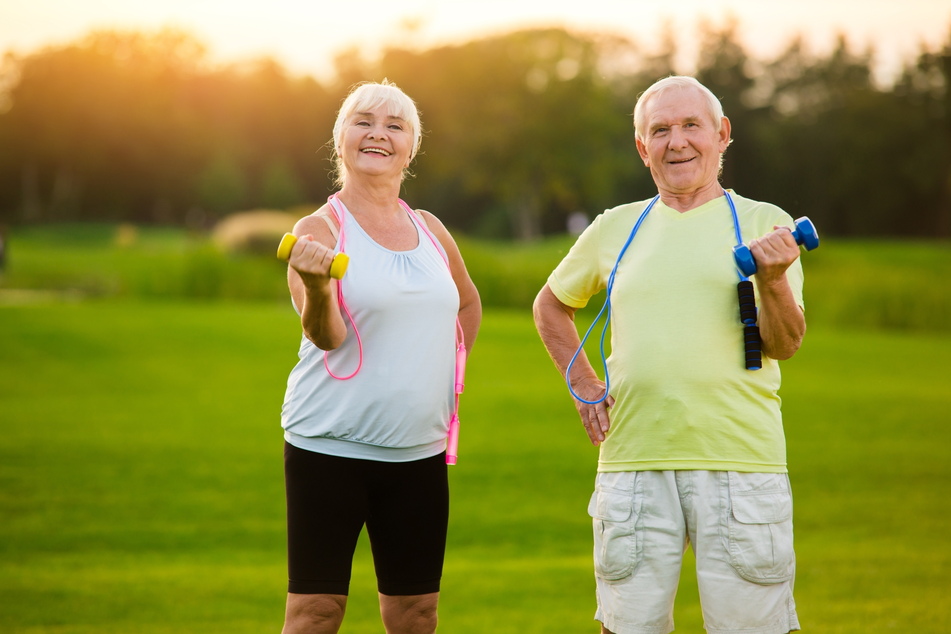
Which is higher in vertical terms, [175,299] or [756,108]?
[756,108]

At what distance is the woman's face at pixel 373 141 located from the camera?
294 cm

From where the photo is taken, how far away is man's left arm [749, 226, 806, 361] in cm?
243

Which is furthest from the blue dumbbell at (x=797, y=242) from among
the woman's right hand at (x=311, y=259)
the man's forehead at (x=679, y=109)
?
the woman's right hand at (x=311, y=259)

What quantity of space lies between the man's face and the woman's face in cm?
72

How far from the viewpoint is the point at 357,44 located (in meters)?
51.0

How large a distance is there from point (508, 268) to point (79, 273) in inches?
441

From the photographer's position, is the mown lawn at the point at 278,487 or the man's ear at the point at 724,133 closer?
the man's ear at the point at 724,133

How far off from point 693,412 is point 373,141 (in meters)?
1.17

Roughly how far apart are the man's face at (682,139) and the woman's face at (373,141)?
725 millimetres

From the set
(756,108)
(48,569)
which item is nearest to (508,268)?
(48,569)

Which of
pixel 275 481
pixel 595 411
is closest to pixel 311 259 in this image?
pixel 595 411

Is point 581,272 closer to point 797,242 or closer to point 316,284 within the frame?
point 797,242

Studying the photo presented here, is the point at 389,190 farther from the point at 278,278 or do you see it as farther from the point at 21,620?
the point at 278,278

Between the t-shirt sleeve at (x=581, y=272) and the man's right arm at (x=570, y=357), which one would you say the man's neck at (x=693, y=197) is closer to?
the t-shirt sleeve at (x=581, y=272)
